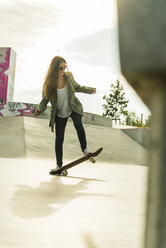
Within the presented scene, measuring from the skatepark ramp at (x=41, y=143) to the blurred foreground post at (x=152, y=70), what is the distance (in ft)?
27.4

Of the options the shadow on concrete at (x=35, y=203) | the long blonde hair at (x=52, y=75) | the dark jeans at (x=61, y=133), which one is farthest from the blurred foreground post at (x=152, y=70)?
the dark jeans at (x=61, y=133)

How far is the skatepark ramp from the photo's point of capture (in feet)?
30.7

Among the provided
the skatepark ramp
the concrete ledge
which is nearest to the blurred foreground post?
the skatepark ramp

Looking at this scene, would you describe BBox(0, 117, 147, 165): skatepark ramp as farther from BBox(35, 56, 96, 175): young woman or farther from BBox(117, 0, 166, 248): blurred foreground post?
BBox(117, 0, 166, 248): blurred foreground post

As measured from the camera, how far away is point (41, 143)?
1040cm

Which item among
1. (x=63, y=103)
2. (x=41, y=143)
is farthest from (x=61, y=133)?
(x=41, y=143)

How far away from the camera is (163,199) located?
48cm

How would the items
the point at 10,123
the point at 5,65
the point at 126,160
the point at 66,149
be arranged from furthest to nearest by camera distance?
the point at 5,65, the point at 10,123, the point at 126,160, the point at 66,149

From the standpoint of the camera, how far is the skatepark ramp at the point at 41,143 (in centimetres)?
937

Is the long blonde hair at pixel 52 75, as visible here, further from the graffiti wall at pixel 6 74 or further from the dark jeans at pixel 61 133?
the graffiti wall at pixel 6 74

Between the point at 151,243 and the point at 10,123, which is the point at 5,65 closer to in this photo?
the point at 10,123

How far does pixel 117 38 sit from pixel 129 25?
0.10 feet

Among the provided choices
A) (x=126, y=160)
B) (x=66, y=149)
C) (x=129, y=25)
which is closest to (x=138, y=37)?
(x=129, y=25)

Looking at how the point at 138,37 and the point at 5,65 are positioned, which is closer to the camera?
the point at 138,37
